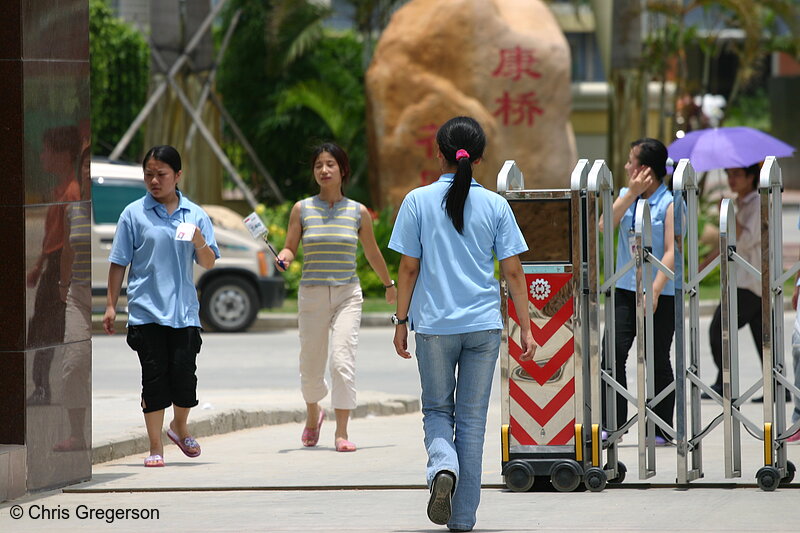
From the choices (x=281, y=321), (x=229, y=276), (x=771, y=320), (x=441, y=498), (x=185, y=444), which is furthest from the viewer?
(x=281, y=321)

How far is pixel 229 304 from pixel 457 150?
10872mm

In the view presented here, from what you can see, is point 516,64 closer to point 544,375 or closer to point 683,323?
point 683,323

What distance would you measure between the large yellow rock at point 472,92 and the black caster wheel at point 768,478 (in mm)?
14128

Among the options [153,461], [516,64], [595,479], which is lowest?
[153,461]

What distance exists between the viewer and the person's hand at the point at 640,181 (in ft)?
26.4

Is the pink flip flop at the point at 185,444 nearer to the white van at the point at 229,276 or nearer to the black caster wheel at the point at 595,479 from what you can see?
the black caster wheel at the point at 595,479

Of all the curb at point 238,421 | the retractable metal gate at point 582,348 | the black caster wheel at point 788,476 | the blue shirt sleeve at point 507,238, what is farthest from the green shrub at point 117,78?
the blue shirt sleeve at point 507,238

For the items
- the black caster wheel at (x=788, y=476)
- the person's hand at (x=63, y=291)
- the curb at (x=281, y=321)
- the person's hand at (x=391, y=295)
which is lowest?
the curb at (x=281, y=321)

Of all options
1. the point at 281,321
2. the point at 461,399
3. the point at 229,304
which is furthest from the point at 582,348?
the point at 281,321

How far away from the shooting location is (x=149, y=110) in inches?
858

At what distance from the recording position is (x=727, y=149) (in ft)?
35.4

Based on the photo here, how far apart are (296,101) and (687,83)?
7.15 meters

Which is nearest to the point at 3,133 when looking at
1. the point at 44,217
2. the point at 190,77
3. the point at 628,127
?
the point at 44,217

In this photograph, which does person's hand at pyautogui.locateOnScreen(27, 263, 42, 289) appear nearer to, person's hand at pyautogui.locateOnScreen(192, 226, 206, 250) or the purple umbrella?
person's hand at pyautogui.locateOnScreen(192, 226, 206, 250)
